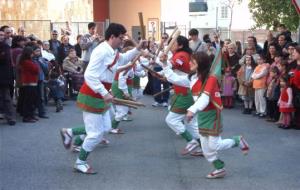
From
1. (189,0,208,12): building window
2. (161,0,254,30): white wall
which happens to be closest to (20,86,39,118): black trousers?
(161,0,254,30): white wall

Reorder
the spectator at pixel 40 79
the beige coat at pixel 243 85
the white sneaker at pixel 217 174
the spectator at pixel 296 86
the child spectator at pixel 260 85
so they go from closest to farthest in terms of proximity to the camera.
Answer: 1. the white sneaker at pixel 217 174
2. the spectator at pixel 296 86
3. the spectator at pixel 40 79
4. the child spectator at pixel 260 85
5. the beige coat at pixel 243 85

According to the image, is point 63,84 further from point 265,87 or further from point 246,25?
point 246,25

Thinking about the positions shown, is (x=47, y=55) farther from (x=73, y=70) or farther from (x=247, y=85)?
(x=247, y=85)

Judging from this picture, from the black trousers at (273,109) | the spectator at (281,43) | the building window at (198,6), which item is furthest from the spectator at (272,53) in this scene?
the building window at (198,6)

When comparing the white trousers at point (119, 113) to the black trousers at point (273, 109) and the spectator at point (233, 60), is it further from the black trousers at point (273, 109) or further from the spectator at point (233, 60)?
the spectator at point (233, 60)

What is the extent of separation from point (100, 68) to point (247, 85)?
6816 mm

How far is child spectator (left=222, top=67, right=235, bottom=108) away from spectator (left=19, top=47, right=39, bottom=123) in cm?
493

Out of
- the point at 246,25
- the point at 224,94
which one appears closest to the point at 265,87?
the point at 224,94

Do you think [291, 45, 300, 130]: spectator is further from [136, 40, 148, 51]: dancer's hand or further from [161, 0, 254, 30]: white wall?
[161, 0, 254, 30]: white wall

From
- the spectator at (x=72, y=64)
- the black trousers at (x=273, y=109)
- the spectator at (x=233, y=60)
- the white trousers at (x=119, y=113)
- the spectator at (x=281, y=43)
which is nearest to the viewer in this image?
A: the white trousers at (x=119, y=113)

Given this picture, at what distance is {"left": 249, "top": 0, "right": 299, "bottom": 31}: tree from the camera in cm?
2136

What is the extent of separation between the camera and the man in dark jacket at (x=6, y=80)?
10672 millimetres

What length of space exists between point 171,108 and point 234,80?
5883 millimetres

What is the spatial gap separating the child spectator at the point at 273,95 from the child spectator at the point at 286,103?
462 millimetres
